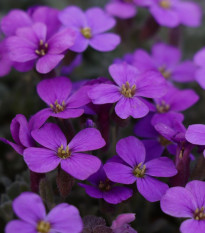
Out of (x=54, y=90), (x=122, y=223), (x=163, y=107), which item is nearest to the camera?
(x=122, y=223)

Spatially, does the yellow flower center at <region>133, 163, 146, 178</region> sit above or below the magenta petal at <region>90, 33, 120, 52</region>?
below

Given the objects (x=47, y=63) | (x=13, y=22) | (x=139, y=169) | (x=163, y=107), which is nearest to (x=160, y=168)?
(x=139, y=169)

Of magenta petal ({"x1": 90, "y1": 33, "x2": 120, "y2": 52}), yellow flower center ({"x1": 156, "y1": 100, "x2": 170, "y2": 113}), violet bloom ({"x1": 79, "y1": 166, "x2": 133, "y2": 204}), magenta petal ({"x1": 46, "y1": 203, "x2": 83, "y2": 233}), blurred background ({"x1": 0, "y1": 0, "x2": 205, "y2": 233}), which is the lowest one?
blurred background ({"x1": 0, "y1": 0, "x2": 205, "y2": 233})

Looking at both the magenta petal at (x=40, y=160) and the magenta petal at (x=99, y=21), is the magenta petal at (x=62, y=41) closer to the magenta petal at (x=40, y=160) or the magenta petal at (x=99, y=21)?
the magenta petal at (x=99, y=21)

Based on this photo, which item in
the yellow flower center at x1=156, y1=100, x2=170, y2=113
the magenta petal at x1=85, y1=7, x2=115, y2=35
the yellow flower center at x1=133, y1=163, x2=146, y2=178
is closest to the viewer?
the yellow flower center at x1=133, y1=163, x2=146, y2=178

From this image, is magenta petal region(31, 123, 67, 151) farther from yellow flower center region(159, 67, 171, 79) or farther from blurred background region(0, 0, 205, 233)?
yellow flower center region(159, 67, 171, 79)

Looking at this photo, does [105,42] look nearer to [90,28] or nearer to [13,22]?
[90,28]

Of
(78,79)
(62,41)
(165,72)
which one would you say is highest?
(62,41)

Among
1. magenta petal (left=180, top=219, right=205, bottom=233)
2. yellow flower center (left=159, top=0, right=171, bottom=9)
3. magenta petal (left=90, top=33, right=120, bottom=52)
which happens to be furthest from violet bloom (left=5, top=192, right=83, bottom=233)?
yellow flower center (left=159, top=0, right=171, bottom=9)
